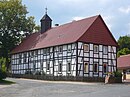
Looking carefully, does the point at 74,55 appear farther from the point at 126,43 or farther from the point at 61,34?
the point at 126,43

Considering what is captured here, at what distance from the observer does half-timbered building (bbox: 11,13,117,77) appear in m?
45.2

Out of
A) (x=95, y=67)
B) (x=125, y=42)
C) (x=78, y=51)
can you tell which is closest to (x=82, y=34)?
(x=78, y=51)

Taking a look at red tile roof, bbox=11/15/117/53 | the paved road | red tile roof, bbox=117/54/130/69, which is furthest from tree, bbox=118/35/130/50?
the paved road

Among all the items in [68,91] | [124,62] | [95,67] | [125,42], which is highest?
[125,42]

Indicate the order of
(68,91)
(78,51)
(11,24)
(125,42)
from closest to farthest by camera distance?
(68,91)
(78,51)
(11,24)
(125,42)

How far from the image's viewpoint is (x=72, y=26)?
51906 mm

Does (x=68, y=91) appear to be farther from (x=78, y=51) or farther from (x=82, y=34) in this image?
(x=82, y=34)

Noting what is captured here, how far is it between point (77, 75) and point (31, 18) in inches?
1194

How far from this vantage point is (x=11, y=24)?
66.9m

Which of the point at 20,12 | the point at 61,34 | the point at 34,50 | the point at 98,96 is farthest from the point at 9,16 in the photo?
the point at 98,96

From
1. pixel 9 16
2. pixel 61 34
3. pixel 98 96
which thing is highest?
pixel 9 16

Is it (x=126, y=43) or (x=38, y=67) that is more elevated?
(x=126, y=43)

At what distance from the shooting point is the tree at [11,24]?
66562 mm

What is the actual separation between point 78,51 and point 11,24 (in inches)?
1034
